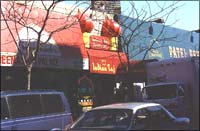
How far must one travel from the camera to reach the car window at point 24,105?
11352 mm

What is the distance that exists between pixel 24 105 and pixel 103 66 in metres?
13.6

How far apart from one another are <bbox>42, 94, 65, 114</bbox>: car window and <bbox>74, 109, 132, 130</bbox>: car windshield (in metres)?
1.66

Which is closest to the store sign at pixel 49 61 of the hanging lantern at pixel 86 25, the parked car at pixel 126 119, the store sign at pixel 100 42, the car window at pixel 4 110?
the hanging lantern at pixel 86 25

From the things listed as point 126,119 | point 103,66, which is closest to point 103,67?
point 103,66

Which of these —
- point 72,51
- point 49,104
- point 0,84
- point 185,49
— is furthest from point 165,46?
point 49,104

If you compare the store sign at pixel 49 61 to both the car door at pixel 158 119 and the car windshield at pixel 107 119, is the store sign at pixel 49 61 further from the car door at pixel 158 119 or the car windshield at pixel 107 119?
the car door at pixel 158 119

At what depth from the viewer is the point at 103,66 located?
2514 centimetres

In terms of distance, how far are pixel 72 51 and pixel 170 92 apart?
4.80 m

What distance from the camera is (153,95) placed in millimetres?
21906

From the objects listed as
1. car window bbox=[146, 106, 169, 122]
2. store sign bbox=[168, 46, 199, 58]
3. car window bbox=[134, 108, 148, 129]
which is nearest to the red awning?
car window bbox=[146, 106, 169, 122]

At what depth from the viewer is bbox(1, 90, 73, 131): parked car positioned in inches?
440

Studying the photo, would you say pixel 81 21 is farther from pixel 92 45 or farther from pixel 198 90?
pixel 198 90

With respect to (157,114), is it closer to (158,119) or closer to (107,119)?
(158,119)

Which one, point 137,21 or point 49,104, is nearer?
point 49,104
